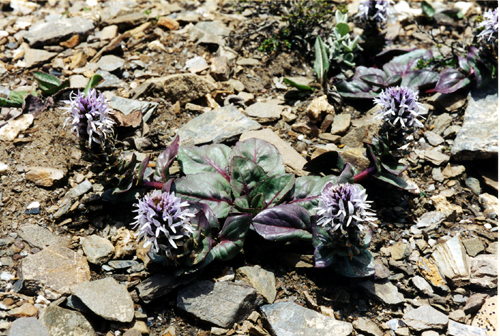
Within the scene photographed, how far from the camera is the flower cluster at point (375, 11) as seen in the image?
223 inches

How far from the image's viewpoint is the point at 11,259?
12.2 ft

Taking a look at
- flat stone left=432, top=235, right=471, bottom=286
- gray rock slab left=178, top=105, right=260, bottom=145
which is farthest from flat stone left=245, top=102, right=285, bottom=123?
flat stone left=432, top=235, right=471, bottom=286

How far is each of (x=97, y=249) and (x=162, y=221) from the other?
0.98 meters

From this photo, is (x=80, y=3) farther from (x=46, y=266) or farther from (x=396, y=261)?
(x=396, y=261)

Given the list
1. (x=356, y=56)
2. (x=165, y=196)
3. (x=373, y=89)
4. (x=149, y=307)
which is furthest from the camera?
(x=356, y=56)

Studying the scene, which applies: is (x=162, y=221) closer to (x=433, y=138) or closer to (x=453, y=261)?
(x=453, y=261)

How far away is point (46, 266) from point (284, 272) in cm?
201

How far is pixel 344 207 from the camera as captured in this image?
3330 millimetres

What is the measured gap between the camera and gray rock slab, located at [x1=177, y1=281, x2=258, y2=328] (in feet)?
11.2

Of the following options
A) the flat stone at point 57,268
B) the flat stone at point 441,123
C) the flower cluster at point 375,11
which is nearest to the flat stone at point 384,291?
the flat stone at point 441,123

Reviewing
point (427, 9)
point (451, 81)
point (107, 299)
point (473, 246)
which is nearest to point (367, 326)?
point (473, 246)

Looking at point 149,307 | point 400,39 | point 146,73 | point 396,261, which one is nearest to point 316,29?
point 400,39

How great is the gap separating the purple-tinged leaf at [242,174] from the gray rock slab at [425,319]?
174 cm

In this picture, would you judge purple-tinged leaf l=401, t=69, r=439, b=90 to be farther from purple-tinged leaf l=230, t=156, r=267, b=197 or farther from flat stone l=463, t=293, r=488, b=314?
flat stone l=463, t=293, r=488, b=314
